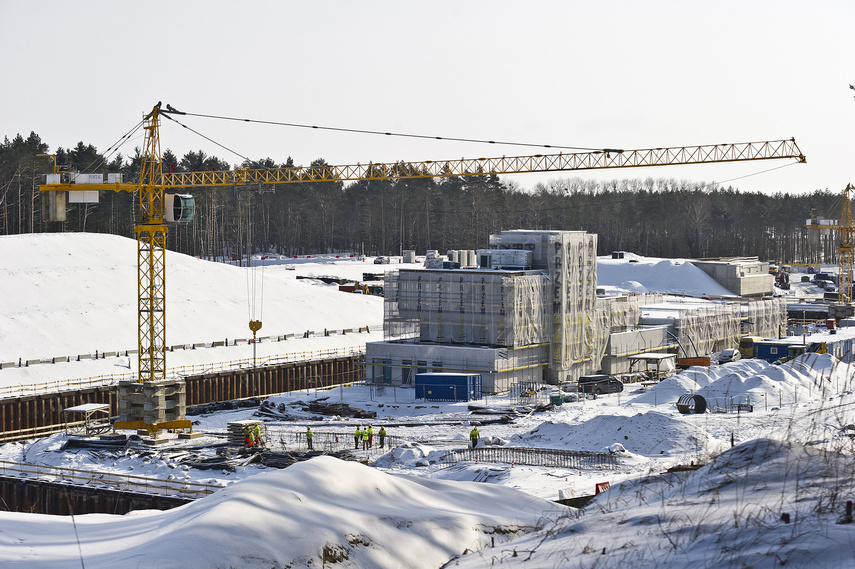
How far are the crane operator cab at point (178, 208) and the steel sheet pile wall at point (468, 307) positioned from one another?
14022mm

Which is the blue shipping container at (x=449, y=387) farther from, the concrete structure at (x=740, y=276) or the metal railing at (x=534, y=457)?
the concrete structure at (x=740, y=276)

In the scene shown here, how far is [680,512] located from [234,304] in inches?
2565

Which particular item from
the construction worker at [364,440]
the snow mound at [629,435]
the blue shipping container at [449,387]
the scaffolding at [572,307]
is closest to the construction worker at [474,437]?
the snow mound at [629,435]

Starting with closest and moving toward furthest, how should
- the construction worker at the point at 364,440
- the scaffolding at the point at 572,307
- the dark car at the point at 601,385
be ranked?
the construction worker at the point at 364,440 < the dark car at the point at 601,385 < the scaffolding at the point at 572,307

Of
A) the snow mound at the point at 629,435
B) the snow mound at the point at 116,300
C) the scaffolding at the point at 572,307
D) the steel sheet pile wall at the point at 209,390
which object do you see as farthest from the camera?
the snow mound at the point at 116,300

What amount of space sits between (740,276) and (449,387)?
69366 millimetres

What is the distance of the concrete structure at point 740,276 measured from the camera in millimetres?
110500

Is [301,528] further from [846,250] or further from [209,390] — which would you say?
[846,250]

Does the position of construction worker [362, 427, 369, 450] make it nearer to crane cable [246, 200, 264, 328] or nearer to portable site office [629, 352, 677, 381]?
portable site office [629, 352, 677, 381]

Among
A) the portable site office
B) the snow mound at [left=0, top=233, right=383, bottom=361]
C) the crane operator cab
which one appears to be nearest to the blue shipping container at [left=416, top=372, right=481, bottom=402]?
the portable site office

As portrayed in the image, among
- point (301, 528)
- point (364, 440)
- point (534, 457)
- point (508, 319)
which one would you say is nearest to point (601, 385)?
point (508, 319)

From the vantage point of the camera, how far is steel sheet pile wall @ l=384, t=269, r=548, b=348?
55.0 m

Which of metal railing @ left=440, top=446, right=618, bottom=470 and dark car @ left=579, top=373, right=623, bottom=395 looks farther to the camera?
dark car @ left=579, top=373, right=623, bottom=395

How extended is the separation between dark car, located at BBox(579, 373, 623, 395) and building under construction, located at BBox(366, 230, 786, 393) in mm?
3432
